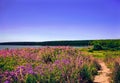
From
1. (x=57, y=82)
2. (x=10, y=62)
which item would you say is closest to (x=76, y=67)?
(x=57, y=82)

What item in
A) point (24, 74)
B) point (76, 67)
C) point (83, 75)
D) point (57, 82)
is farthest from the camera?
point (83, 75)

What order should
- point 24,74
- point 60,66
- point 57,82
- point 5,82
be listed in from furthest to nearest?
point 60,66, point 57,82, point 24,74, point 5,82

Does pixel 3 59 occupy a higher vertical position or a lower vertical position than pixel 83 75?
higher

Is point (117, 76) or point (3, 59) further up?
point (3, 59)

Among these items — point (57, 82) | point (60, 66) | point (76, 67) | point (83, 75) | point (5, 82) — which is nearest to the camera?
point (5, 82)

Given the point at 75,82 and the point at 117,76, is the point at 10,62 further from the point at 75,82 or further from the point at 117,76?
the point at 117,76

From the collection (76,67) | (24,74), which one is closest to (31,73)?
(24,74)

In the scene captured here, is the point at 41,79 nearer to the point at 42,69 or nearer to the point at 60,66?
the point at 42,69

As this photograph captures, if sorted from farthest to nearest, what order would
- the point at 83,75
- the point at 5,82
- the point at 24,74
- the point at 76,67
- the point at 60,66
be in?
the point at 83,75, the point at 76,67, the point at 60,66, the point at 24,74, the point at 5,82

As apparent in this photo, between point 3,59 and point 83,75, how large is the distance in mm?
3859

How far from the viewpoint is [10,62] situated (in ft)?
40.7

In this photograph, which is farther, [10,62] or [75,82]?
[10,62]

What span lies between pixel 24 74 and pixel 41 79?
656 millimetres

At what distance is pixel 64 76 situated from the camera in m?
10.5
